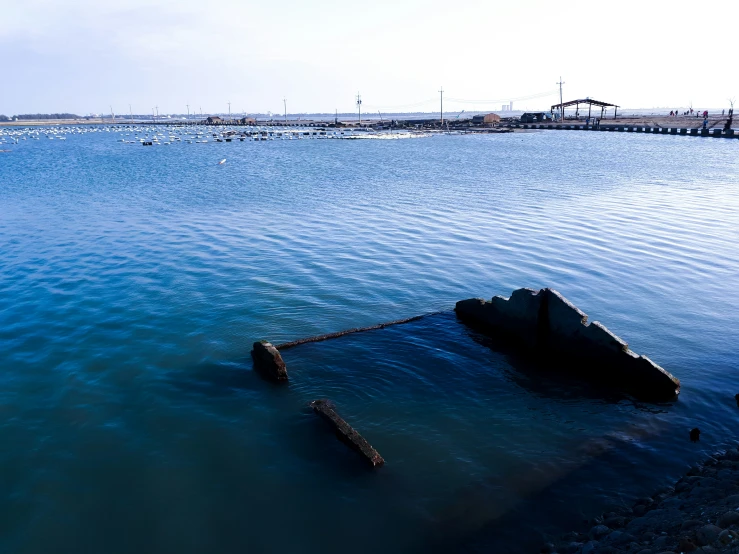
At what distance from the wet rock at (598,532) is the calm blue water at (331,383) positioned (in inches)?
19.7

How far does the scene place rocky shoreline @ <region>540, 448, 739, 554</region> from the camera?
8367 millimetres

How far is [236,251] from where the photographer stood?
97.9ft

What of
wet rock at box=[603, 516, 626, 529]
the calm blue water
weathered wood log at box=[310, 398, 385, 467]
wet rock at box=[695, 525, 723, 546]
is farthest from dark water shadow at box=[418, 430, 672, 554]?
wet rock at box=[695, 525, 723, 546]

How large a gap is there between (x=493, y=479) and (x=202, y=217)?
32.9m

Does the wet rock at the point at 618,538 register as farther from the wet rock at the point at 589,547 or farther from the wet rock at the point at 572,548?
the wet rock at the point at 572,548

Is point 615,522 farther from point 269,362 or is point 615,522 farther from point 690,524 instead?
point 269,362

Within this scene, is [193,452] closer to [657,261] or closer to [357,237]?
[357,237]

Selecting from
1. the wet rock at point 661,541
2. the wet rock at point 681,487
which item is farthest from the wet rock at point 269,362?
the wet rock at point 681,487

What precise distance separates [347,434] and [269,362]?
4.43m

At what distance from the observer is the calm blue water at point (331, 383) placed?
11078mm

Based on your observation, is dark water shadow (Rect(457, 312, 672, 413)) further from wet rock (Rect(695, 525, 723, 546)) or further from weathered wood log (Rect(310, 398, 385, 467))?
wet rock (Rect(695, 525, 723, 546))

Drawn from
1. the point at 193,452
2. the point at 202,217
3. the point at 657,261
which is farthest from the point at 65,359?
the point at 657,261

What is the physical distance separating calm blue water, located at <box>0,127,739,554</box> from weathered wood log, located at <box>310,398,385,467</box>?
34 cm

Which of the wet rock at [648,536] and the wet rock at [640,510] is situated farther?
the wet rock at [640,510]
